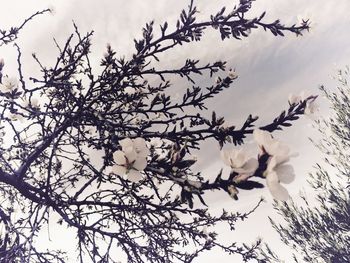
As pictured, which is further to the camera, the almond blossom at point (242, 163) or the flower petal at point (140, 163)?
the flower petal at point (140, 163)

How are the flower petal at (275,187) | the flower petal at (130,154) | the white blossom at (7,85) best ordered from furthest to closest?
1. the white blossom at (7,85)
2. the flower petal at (130,154)
3. the flower petal at (275,187)

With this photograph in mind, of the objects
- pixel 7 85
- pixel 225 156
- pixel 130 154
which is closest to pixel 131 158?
pixel 130 154

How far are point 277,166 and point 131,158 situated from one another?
0.64 meters

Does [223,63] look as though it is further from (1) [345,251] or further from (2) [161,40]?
(1) [345,251]

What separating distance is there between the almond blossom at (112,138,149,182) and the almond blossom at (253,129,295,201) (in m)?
0.53

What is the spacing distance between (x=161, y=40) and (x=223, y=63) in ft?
2.79

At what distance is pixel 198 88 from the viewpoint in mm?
2676

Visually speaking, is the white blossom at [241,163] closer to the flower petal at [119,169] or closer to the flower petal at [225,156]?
the flower petal at [225,156]

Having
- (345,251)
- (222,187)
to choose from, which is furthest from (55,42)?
(345,251)

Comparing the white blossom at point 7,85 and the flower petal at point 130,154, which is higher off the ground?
the white blossom at point 7,85

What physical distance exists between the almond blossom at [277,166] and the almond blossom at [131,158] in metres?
0.53

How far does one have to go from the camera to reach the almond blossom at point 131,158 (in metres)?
1.33

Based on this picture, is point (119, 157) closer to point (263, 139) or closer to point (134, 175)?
point (134, 175)

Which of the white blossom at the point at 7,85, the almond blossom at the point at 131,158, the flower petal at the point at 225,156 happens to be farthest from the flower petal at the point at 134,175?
the white blossom at the point at 7,85
